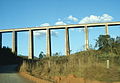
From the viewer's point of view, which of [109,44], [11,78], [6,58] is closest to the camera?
[11,78]

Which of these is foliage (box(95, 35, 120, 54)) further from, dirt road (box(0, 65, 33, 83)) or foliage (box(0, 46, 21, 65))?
foliage (box(0, 46, 21, 65))

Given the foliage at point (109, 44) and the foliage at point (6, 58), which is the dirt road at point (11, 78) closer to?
the foliage at point (109, 44)

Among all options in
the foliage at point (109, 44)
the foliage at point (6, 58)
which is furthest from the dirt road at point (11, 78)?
the foliage at point (6, 58)

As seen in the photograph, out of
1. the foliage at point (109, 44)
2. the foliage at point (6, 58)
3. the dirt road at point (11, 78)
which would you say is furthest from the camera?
the foliage at point (6, 58)

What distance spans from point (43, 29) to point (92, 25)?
524 inches

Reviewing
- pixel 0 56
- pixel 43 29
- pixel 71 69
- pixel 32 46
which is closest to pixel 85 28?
pixel 43 29

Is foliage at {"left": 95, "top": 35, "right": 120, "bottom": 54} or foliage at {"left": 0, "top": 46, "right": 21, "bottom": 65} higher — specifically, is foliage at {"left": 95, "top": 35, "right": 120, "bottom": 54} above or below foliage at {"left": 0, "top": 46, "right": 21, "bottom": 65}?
above

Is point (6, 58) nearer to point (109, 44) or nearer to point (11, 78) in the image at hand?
point (109, 44)

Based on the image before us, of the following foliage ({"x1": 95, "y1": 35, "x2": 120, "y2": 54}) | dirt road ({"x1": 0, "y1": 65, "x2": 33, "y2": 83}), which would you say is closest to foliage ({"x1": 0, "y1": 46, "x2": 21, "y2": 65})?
foliage ({"x1": 95, "y1": 35, "x2": 120, "y2": 54})

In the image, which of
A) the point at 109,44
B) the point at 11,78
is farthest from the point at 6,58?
the point at 11,78

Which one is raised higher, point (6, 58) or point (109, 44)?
point (109, 44)

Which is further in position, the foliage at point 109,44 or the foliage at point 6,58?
the foliage at point 6,58

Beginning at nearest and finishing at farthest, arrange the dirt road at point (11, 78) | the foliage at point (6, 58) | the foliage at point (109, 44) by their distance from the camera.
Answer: the dirt road at point (11, 78), the foliage at point (109, 44), the foliage at point (6, 58)

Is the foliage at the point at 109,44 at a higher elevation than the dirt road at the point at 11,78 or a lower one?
higher
